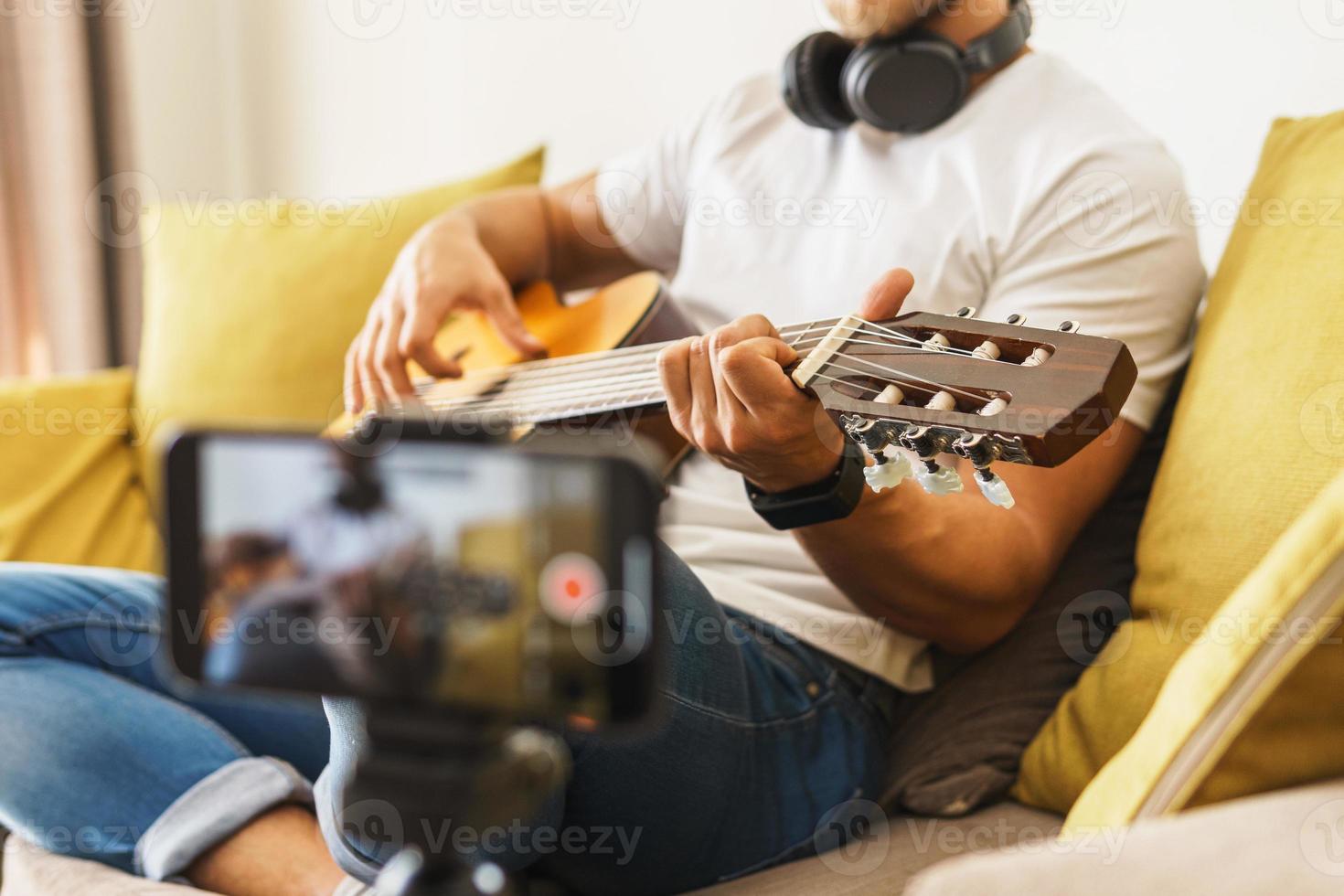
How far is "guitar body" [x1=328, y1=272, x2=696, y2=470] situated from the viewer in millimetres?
1008

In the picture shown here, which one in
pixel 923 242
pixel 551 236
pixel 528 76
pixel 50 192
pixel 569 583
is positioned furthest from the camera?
pixel 50 192

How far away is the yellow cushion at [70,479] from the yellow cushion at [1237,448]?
3.90 ft

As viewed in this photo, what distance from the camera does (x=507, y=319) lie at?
1.15m

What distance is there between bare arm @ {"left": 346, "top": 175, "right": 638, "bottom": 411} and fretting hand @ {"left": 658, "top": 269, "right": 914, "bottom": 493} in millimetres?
451

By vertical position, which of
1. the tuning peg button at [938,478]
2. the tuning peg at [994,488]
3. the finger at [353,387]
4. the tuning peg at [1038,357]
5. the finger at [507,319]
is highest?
the tuning peg at [1038,357]

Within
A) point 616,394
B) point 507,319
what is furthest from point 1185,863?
point 507,319

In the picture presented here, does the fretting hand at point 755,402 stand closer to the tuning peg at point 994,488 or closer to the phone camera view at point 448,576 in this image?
the tuning peg at point 994,488

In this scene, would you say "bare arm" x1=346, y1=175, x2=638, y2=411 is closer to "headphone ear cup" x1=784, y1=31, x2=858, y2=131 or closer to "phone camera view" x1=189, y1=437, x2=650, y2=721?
"headphone ear cup" x1=784, y1=31, x2=858, y2=131

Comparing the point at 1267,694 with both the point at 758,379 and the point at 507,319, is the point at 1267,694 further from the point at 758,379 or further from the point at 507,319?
the point at 507,319

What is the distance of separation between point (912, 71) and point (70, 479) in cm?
117

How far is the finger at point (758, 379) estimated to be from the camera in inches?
25.8

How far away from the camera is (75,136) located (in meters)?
2.18

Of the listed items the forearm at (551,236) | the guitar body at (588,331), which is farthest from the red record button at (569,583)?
the forearm at (551,236)

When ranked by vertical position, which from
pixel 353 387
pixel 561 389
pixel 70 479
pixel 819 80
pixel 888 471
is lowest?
pixel 70 479
